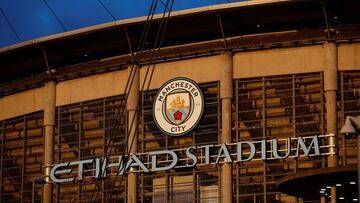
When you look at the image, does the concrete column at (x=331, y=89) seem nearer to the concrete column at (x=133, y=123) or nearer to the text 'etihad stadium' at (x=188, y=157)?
the text 'etihad stadium' at (x=188, y=157)

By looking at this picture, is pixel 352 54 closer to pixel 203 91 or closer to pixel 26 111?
pixel 203 91

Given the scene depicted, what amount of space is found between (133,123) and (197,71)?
4.51 metres

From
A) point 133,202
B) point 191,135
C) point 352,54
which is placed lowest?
point 133,202

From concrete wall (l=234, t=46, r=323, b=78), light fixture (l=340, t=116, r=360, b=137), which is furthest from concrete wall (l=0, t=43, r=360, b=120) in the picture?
light fixture (l=340, t=116, r=360, b=137)

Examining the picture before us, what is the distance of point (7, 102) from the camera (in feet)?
212

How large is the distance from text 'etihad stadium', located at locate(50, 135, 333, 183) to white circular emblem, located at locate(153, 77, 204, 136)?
4.74 feet

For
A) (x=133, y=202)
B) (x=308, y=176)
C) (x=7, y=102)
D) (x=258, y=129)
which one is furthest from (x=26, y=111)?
(x=308, y=176)

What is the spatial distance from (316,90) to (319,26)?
160 inches

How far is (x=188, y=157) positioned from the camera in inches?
2215

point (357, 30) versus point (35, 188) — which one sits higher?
point (357, 30)

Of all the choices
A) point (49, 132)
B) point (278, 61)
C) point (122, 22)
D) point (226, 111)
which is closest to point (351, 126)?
point (278, 61)

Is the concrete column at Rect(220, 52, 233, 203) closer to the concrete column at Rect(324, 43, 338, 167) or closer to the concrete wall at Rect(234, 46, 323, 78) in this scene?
the concrete wall at Rect(234, 46, 323, 78)

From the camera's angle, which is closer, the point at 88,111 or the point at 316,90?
Result: the point at 316,90

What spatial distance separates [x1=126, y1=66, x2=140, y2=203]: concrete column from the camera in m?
57.6
